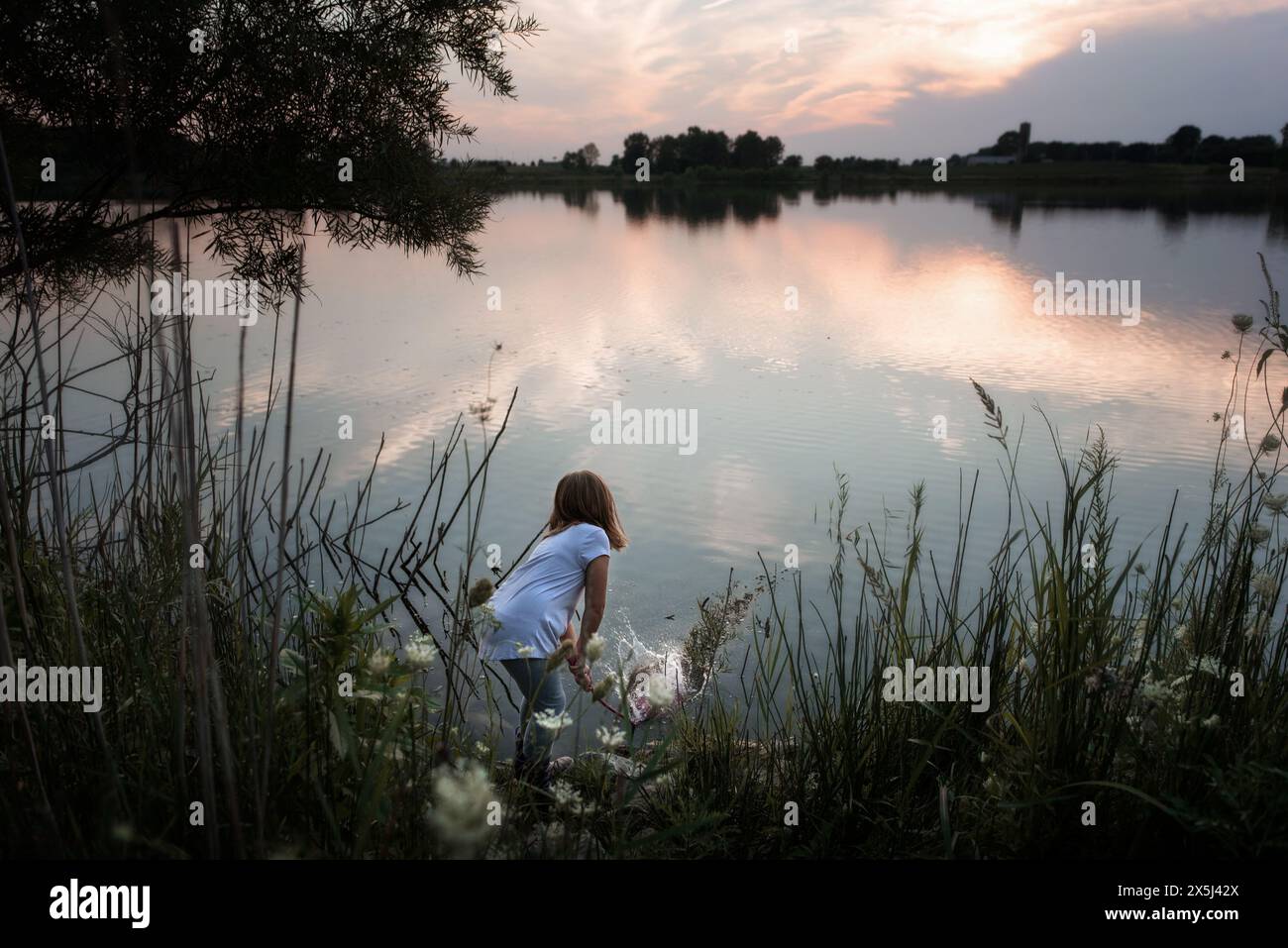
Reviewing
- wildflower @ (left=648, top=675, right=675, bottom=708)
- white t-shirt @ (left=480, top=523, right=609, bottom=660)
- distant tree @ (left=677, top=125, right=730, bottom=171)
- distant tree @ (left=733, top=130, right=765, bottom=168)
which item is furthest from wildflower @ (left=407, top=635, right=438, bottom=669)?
distant tree @ (left=733, top=130, right=765, bottom=168)

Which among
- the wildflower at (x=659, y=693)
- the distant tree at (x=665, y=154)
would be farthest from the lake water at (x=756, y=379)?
the distant tree at (x=665, y=154)

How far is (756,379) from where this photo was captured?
9703 millimetres

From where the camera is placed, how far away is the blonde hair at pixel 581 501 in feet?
11.9

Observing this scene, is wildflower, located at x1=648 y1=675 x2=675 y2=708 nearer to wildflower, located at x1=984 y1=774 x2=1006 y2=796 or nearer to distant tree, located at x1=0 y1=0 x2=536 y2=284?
wildflower, located at x1=984 y1=774 x2=1006 y2=796

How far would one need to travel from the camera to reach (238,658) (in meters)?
2.00

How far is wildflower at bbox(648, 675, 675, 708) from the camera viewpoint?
1.33 m

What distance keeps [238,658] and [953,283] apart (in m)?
16.2

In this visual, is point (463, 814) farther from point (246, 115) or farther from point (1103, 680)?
point (246, 115)

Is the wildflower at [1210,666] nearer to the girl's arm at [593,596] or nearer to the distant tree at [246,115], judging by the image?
the girl's arm at [593,596]

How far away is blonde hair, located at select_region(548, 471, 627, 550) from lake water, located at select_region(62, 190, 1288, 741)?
115cm

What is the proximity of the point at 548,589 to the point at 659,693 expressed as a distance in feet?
7.14

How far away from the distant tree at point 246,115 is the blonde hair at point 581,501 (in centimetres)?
119

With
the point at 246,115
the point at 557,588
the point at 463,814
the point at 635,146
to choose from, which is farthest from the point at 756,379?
the point at 635,146
